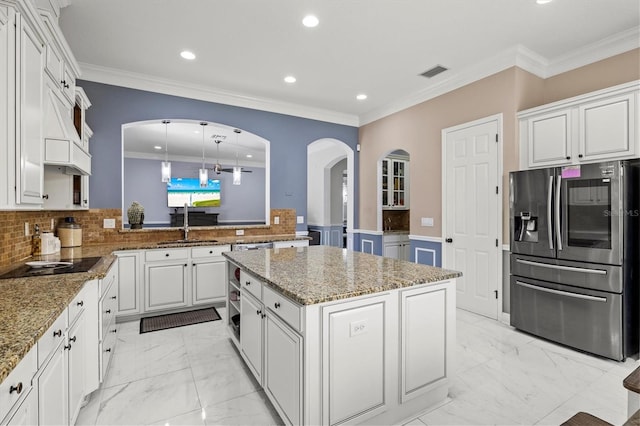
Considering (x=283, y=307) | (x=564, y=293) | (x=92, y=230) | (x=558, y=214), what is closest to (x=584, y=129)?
(x=558, y=214)

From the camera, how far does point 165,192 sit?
9219mm

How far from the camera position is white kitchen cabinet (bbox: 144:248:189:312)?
11.8ft

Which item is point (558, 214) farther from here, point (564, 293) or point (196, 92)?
point (196, 92)

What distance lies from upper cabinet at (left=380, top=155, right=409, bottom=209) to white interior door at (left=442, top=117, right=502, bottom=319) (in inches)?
73.1

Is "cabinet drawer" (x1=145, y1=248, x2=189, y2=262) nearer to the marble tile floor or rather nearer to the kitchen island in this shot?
the marble tile floor

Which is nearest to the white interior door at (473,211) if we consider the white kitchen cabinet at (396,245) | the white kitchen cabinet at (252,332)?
the white kitchen cabinet at (396,245)

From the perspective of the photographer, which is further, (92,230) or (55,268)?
(92,230)

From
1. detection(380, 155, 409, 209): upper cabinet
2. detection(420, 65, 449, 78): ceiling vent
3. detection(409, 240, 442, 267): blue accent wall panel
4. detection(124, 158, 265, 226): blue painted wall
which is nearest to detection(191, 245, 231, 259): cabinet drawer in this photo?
detection(409, 240, 442, 267): blue accent wall panel

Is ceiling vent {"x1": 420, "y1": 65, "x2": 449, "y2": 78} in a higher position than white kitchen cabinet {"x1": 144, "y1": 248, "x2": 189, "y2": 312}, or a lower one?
higher

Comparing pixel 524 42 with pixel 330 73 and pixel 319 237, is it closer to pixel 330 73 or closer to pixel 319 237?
pixel 330 73

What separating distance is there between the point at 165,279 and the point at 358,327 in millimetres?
2876

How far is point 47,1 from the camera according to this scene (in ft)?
7.38

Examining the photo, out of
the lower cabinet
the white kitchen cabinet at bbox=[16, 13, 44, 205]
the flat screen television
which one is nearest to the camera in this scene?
the lower cabinet

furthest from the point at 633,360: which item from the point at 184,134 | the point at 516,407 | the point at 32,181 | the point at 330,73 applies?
the point at 184,134
